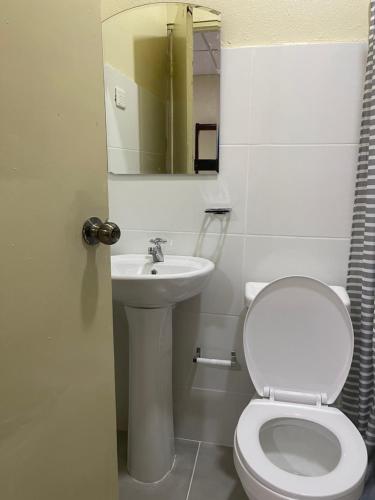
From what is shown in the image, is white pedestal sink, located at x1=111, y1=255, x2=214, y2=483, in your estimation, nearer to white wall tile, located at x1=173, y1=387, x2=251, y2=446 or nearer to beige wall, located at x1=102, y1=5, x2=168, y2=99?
white wall tile, located at x1=173, y1=387, x2=251, y2=446

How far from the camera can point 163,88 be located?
1401 mm

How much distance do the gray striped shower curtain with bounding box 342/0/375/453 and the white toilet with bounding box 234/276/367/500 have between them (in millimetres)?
99

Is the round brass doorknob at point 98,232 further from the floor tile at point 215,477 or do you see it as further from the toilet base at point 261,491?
the floor tile at point 215,477

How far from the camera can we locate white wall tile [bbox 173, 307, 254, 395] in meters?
1.49

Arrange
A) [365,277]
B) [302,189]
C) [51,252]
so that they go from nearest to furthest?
[51,252] < [365,277] < [302,189]

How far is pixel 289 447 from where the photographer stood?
47.7 inches

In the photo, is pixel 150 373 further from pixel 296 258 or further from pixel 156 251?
pixel 296 258

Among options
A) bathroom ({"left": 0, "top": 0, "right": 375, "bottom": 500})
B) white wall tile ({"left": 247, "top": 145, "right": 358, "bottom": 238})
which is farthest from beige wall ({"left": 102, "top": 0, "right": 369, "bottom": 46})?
white wall tile ({"left": 247, "top": 145, "right": 358, "bottom": 238})

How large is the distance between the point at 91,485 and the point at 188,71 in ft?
4.48

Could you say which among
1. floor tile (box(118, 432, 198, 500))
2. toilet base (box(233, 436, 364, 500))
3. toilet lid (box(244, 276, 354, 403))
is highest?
toilet lid (box(244, 276, 354, 403))

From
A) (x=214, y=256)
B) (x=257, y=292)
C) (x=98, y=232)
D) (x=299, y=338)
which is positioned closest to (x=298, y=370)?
(x=299, y=338)

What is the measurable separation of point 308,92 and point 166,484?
1.60 meters

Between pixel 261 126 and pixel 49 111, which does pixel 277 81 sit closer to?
pixel 261 126

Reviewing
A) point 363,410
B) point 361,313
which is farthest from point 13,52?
point 363,410
